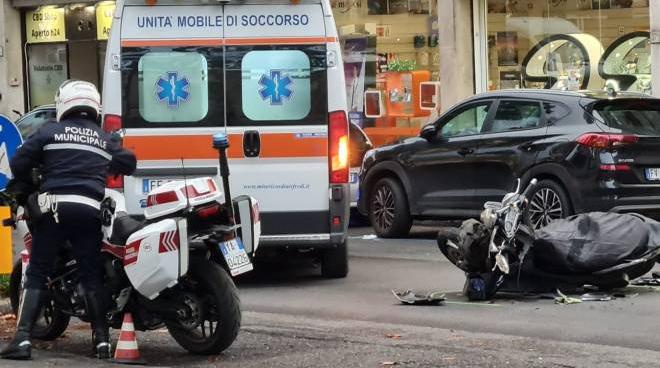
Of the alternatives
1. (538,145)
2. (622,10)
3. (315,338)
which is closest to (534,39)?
(622,10)

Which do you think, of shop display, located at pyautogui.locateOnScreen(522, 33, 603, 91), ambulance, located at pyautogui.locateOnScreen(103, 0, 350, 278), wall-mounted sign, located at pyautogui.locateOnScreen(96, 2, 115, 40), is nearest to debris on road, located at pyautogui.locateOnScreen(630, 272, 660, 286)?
ambulance, located at pyautogui.locateOnScreen(103, 0, 350, 278)

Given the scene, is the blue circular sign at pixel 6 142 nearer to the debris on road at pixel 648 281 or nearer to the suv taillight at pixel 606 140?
the debris on road at pixel 648 281

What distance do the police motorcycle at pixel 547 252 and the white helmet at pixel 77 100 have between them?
3.31 meters

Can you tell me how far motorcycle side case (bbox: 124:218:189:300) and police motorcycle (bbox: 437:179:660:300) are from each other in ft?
9.88

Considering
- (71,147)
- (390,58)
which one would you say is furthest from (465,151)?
(390,58)

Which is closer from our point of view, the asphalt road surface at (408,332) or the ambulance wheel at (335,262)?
the asphalt road surface at (408,332)

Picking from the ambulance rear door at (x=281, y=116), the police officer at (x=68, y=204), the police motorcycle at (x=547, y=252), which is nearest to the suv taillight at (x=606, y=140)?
the police motorcycle at (x=547, y=252)

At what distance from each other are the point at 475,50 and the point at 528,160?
7798 millimetres

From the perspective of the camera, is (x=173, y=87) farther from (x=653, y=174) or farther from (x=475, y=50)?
(x=475, y=50)

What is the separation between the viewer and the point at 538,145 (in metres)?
13.0

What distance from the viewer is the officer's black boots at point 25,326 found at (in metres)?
7.47

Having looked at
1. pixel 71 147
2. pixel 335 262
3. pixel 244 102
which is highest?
pixel 244 102

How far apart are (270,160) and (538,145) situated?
137 inches

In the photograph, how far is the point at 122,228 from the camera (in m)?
7.68
